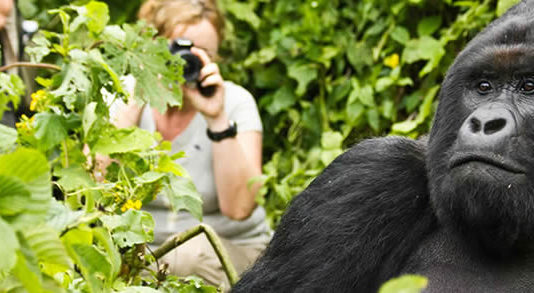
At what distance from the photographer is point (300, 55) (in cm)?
529

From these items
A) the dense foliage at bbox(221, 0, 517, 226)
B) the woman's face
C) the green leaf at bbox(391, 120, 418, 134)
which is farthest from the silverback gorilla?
the dense foliage at bbox(221, 0, 517, 226)

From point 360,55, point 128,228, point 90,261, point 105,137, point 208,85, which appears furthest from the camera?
point 360,55

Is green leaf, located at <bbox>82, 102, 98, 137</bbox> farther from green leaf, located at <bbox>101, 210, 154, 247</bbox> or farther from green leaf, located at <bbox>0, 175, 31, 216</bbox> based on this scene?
green leaf, located at <bbox>0, 175, 31, 216</bbox>

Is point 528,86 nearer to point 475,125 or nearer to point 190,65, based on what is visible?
point 475,125

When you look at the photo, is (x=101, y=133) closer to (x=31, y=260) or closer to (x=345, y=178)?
(x=345, y=178)

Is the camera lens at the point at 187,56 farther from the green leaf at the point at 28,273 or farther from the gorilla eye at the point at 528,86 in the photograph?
the green leaf at the point at 28,273

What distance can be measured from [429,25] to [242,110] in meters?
1.33

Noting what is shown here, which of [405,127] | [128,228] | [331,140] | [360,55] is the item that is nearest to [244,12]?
[360,55]

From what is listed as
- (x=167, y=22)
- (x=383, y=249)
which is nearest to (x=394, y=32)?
(x=167, y=22)

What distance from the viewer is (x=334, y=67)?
5266 millimetres

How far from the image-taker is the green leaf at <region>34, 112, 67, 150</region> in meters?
2.23

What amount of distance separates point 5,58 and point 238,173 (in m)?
1.00

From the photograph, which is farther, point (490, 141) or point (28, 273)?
point (490, 141)

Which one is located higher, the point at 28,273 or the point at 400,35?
the point at 28,273
